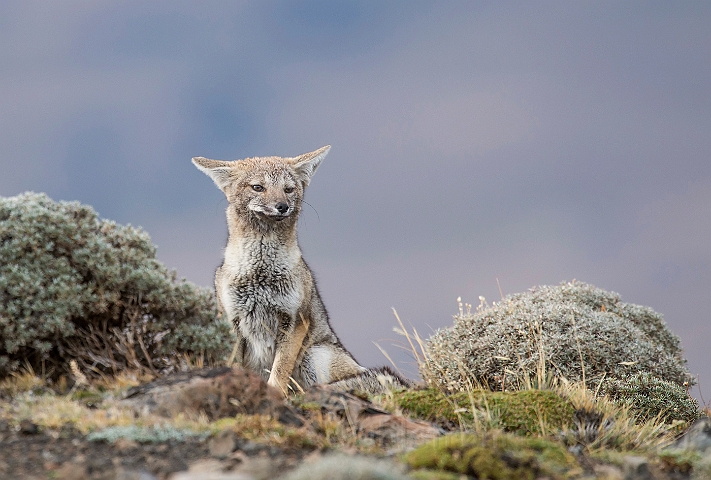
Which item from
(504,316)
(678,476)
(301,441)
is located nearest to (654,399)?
(504,316)

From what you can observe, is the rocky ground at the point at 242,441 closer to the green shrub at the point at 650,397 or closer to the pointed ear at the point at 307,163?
the green shrub at the point at 650,397

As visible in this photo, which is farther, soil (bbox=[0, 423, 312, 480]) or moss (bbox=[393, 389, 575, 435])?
moss (bbox=[393, 389, 575, 435])

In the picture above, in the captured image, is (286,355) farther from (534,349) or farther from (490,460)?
(490,460)

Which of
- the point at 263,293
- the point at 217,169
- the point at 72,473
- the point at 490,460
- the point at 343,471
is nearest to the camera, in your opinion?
the point at 343,471

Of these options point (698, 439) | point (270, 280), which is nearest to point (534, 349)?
Result: point (698, 439)

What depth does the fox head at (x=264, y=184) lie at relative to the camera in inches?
393

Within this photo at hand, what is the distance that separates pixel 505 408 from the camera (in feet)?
29.6

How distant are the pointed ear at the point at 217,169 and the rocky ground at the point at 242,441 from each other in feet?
11.8

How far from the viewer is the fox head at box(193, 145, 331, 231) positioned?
999 centimetres

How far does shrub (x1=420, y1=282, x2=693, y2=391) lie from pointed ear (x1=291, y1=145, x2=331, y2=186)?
3.59 m

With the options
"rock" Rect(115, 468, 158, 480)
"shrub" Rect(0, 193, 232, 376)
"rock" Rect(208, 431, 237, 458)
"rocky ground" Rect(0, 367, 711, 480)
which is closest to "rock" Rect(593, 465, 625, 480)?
"rocky ground" Rect(0, 367, 711, 480)

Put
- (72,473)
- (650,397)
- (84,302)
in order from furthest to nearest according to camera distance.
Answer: (650,397) < (84,302) < (72,473)

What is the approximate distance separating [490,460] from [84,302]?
5298 millimetres

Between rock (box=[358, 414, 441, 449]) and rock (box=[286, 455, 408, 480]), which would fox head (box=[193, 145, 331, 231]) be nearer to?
rock (box=[358, 414, 441, 449])
